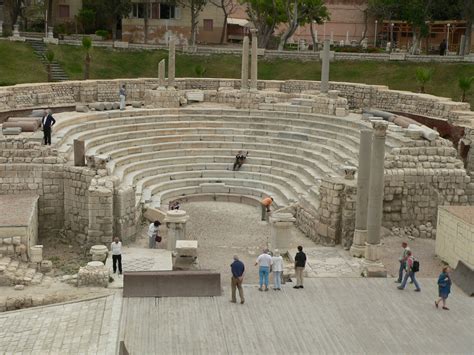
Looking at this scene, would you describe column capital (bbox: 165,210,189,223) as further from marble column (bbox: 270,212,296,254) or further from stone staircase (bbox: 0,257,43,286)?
stone staircase (bbox: 0,257,43,286)

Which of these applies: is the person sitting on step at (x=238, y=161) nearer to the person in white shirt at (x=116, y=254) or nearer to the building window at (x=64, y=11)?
the person in white shirt at (x=116, y=254)

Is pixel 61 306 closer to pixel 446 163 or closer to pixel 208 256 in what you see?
pixel 208 256

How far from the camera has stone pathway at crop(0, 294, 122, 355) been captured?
53.1 ft

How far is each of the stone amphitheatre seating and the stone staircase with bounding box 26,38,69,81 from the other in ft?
62.6

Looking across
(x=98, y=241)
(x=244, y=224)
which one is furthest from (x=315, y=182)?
(x=98, y=241)

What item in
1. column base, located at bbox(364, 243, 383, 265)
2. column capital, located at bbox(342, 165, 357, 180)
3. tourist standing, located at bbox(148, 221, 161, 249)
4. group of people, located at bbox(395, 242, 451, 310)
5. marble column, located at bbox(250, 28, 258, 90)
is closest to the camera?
group of people, located at bbox(395, 242, 451, 310)

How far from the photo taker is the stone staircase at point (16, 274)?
2020 cm

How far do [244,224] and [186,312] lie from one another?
9762mm

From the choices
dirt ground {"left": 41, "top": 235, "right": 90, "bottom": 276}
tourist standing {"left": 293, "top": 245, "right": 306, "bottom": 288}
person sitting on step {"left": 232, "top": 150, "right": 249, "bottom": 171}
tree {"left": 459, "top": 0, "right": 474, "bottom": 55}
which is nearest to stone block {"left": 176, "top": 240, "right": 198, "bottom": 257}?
tourist standing {"left": 293, "top": 245, "right": 306, "bottom": 288}

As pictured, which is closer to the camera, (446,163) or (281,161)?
(446,163)

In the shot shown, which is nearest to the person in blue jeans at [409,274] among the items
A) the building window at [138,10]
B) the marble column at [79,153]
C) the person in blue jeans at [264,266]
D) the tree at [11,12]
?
the person in blue jeans at [264,266]

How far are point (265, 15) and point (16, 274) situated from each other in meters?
43.2

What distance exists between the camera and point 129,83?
4025cm

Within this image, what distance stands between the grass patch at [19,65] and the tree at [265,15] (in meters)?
16.8
